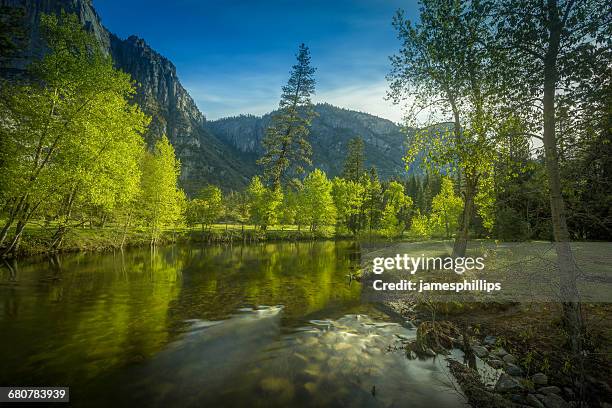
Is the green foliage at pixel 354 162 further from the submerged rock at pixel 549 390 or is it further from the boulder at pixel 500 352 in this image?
the submerged rock at pixel 549 390

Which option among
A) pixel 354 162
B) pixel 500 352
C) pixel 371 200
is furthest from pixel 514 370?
pixel 354 162

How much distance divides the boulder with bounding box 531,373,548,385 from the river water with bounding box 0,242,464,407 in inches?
74.6

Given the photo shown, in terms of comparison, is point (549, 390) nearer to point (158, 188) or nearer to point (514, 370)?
point (514, 370)

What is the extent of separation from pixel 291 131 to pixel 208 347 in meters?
46.4

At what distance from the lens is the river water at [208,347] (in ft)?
24.3

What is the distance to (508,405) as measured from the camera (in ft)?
20.9

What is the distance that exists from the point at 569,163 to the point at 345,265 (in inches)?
877

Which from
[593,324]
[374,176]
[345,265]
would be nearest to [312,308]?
[593,324]

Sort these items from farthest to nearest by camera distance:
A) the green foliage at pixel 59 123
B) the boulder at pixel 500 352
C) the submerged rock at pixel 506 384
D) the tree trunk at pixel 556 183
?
the green foliage at pixel 59 123 → the boulder at pixel 500 352 → the tree trunk at pixel 556 183 → the submerged rock at pixel 506 384

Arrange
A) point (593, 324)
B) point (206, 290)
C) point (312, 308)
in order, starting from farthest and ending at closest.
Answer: point (206, 290), point (312, 308), point (593, 324)

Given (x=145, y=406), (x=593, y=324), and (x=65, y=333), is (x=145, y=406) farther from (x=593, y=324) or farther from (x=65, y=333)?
(x=593, y=324)

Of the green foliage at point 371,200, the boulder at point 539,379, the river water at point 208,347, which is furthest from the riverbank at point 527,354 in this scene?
the green foliage at point 371,200

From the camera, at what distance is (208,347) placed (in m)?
10.1

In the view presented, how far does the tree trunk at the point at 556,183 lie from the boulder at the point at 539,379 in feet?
3.90
